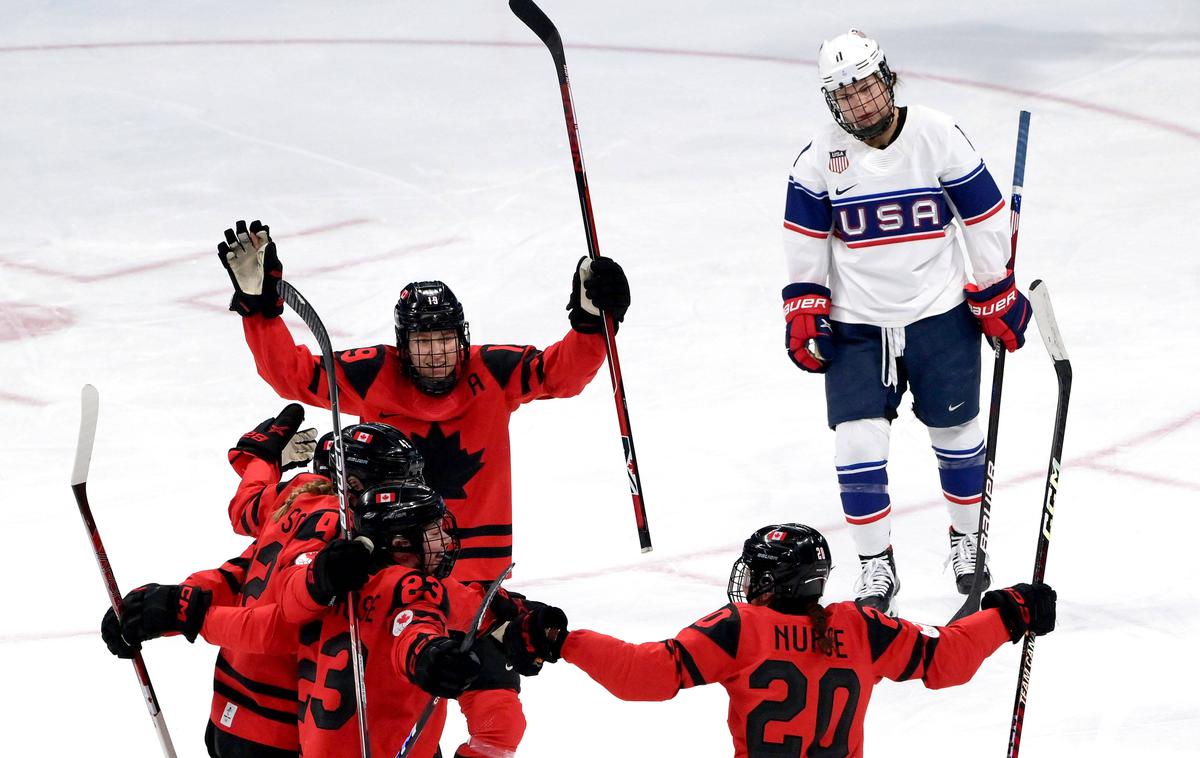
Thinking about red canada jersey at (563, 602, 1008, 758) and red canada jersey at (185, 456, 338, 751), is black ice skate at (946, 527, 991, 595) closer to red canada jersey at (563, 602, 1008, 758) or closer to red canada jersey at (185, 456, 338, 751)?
red canada jersey at (563, 602, 1008, 758)

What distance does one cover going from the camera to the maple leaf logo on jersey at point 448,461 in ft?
12.1

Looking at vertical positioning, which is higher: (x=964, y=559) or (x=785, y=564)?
(x=785, y=564)

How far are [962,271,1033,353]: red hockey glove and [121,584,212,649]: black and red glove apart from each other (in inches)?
82.4

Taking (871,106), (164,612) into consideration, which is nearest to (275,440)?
(164,612)

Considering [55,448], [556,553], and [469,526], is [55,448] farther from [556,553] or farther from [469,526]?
[469,526]

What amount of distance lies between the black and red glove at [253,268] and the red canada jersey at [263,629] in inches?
24.0

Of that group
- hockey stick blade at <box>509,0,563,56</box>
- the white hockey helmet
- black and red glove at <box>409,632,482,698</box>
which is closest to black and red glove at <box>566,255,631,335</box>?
hockey stick blade at <box>509,0,563,56</box>

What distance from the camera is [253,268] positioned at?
3.52m

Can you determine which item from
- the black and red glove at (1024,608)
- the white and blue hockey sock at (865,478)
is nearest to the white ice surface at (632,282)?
the white and blue hockey sock at (865,478)

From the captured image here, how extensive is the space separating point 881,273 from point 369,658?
187 cm

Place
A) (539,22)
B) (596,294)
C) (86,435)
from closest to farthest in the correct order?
1. (86,435)
2. (596,294)
3. (539,22)

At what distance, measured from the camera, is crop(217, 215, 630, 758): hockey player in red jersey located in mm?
3625

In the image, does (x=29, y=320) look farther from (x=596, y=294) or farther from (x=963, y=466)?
(x=963, y=466)

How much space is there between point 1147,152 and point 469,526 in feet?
18.1
